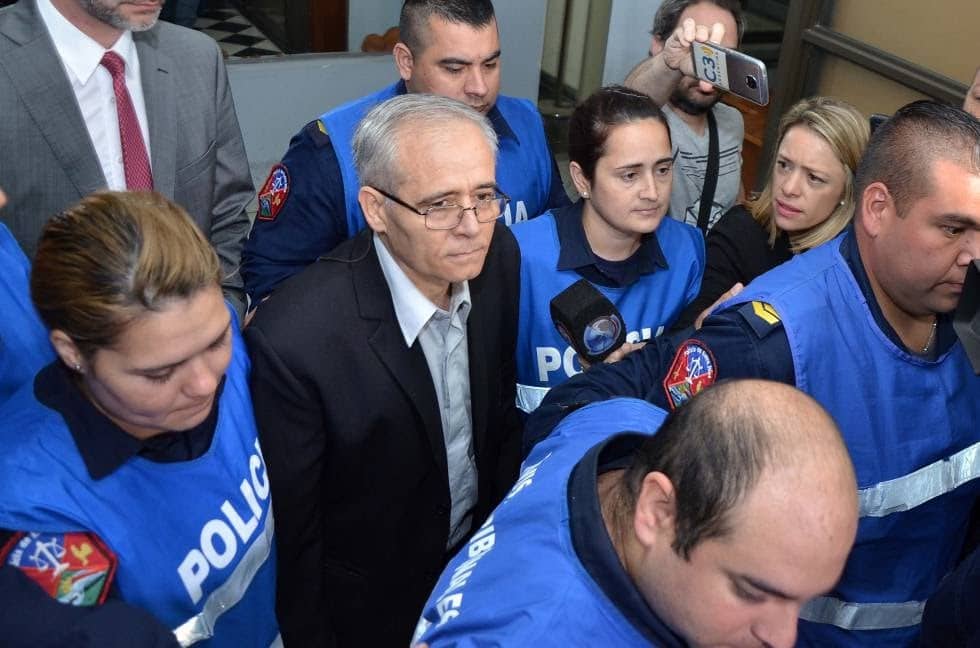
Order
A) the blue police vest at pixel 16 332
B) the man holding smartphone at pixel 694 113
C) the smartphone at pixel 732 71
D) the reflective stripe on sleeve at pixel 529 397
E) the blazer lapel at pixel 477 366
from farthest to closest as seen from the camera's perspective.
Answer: the man holding smartphone at pixel 694 113 < the smartphone at pixel 732 71 < the reflective stripe on sleeve at pixel 529 397 < the blazer lapel at pixel 477 366 < the blue police vest at pixel 16 332

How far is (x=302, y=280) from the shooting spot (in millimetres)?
1686

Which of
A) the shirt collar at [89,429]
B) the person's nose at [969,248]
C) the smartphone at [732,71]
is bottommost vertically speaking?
the shirt collar at [89,429]

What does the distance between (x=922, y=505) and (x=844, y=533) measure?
729 mm

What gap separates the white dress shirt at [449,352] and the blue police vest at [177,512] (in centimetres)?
31

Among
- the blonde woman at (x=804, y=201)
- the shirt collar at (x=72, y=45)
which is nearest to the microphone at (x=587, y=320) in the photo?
the blonde woman at (x=804, y=201)

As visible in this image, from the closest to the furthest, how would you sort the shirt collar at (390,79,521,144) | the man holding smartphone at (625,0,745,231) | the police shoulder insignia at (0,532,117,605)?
the police shoulder insignia at (0,532,117,605), the shirt collar at (390,79,521,144), the man holding smartphone at (625,0,745,231)

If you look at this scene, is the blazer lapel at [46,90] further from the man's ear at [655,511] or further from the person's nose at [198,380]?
the man's ear at [655,511]

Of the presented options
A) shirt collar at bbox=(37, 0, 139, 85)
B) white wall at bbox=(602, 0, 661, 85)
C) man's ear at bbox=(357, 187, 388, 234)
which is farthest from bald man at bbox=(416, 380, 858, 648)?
white wall at bbox=(602, 0, 661, 85)

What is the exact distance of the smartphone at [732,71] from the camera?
235 centimetres

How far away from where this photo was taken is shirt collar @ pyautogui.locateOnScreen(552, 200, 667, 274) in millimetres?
2164

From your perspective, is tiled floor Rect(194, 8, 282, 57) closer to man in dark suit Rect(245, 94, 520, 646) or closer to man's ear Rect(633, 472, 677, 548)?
man in dark suit Rect(245, 94, 520, 646)

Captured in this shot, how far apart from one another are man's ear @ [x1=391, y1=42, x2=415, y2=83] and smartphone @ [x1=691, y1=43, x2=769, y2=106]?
31.9 inches

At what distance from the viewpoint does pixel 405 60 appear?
2574mm

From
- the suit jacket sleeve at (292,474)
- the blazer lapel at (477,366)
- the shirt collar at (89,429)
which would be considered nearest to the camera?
the shirt collar at (89,429)
